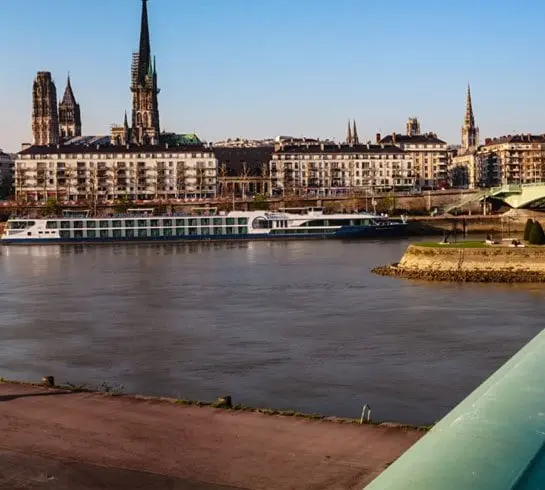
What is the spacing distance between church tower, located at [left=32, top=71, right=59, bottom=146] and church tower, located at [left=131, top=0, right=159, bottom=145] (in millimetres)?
20118

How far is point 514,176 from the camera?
579 feet

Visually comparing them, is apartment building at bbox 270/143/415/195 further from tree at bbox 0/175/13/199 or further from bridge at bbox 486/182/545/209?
tree at bbox 0/175/13/199

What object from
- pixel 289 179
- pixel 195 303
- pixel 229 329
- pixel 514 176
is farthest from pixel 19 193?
pixel 229 329

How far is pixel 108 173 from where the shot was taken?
5797 inches

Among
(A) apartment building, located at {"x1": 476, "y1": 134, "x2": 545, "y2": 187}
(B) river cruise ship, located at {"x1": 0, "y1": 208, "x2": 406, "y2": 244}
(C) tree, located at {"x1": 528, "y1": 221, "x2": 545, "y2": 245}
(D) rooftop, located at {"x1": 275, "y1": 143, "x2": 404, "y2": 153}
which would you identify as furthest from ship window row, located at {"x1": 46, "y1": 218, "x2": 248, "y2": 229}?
(A) apartment building, located at {"x1": 476, "y1": 134, "x2": 545, "y2": 187}

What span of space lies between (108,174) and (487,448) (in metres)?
145

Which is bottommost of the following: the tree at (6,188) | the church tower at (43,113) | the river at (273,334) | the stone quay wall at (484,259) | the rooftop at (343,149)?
the river at (273,334)

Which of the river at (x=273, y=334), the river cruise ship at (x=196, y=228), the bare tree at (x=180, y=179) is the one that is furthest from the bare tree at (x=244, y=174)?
the river at (x=273, y=334)

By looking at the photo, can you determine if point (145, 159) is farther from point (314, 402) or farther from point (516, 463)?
point (516, 463)

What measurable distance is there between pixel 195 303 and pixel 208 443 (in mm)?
27521

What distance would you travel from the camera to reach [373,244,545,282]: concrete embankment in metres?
46.6

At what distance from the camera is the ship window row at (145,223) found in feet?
323

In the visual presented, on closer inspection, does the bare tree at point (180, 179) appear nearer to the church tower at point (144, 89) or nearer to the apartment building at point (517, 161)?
Result: the church tower at point (144, 89)

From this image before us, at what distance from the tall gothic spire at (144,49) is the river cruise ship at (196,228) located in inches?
3548
